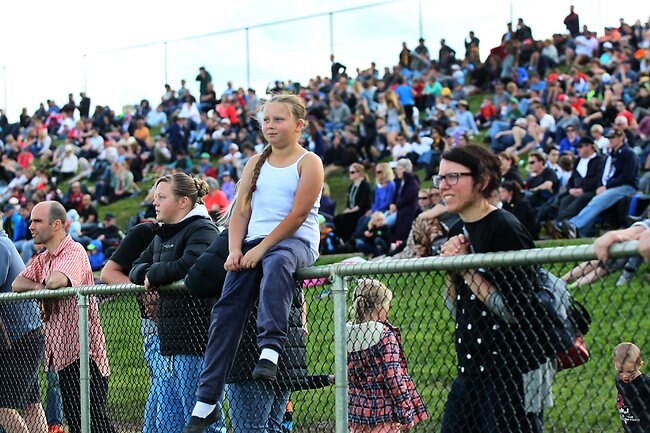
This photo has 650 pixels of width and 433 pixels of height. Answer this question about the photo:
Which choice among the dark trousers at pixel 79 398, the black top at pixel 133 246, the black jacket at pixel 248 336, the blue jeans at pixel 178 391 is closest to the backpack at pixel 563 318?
the black jacket at pixel 248 336

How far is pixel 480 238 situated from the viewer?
15.3ft

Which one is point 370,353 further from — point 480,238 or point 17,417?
point 17,417

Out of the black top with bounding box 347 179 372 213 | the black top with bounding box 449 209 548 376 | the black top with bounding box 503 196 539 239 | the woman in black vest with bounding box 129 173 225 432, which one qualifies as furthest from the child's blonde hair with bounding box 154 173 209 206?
the black top with bounding box 347 179 372 213

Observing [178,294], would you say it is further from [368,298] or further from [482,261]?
[482,261]

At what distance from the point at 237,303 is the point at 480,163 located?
4.63ft

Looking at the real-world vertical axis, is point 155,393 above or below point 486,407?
below

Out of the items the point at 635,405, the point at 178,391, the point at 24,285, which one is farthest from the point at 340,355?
the point at 24,285

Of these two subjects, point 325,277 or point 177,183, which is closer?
point 325,277

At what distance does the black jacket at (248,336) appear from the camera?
18.0 feet

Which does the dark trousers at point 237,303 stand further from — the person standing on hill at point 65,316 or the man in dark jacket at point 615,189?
the man in dark jacket at point 615,189

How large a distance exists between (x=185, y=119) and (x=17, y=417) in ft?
82.7

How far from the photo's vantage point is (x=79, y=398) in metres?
7.26

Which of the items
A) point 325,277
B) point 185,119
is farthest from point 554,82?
point 325,277

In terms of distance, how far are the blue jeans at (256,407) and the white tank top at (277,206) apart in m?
0.73
